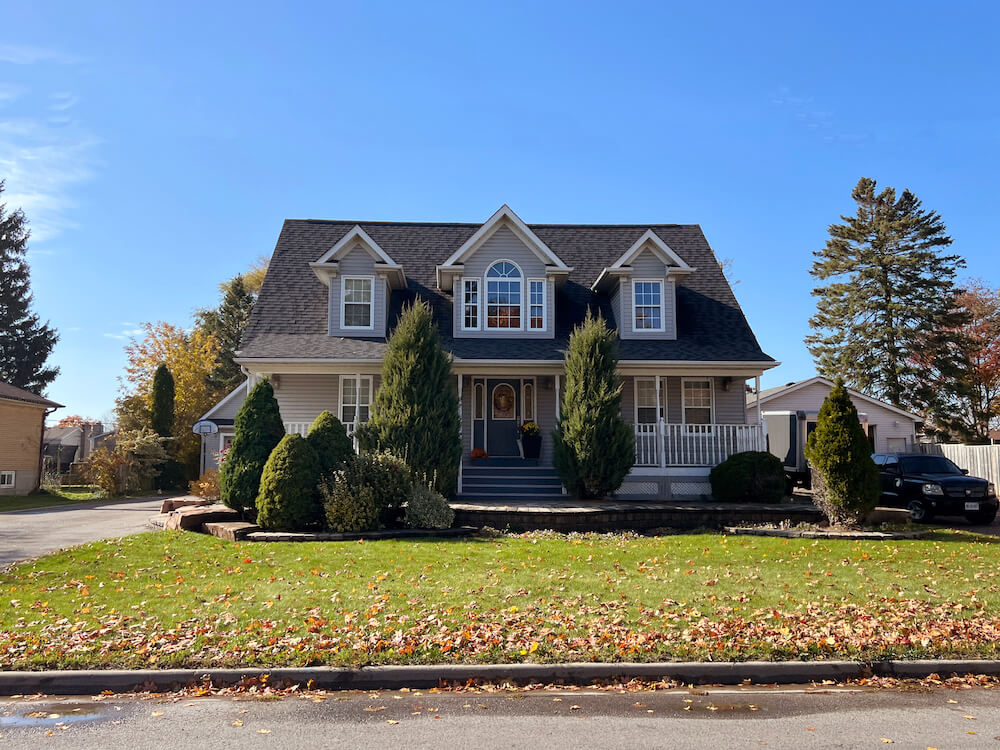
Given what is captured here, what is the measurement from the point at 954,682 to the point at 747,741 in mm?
2594

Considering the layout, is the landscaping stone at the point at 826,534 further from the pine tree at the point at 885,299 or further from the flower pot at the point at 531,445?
the pine tree at the point at 885,299

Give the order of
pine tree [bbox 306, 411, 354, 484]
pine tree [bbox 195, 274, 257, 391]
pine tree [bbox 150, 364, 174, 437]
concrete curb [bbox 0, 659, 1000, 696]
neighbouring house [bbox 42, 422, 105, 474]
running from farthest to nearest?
pine tree [bbox 195, 274, 257, 391] < neighbouring house [bbox 42, 422, 105, 474] < pine tree [bbox 150, 364, 174, 437] < pine tree [bbox 306, 411, 354, 484] < concrete curb [bbox 0, 659, 1000, 696]

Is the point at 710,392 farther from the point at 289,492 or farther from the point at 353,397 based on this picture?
the point at 289,492

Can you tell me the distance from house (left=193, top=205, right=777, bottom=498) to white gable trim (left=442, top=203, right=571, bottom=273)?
4cm

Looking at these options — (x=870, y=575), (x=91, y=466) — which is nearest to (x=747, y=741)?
(x=870, y=575)

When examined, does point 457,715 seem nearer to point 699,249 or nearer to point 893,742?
point 893,742

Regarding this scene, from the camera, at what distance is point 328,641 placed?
6.56 metres

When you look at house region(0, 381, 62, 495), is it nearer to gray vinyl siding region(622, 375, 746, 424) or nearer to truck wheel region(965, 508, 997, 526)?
gray vinyl siding region(622, 375, 746, 424)

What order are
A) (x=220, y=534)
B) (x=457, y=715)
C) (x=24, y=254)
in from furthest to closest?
(x=24, y=254) < (x=220, y=534) < (x=457, y=715)

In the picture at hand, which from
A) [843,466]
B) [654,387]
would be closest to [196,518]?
[654,387]

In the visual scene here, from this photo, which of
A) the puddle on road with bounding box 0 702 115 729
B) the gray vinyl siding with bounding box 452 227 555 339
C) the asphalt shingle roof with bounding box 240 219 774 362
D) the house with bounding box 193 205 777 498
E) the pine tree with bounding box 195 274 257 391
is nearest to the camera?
the puddle on road with bounding box 0 702 115 729

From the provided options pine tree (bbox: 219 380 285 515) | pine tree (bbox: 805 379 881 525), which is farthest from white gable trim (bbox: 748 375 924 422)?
pine tree (bbox: 219 380 285 515)

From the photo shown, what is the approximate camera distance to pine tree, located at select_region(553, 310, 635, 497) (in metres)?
16.5

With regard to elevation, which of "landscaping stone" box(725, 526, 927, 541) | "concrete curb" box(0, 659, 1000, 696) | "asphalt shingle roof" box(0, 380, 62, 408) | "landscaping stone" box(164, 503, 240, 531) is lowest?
"concrete curb" box(0, 659, 1000, 696)
